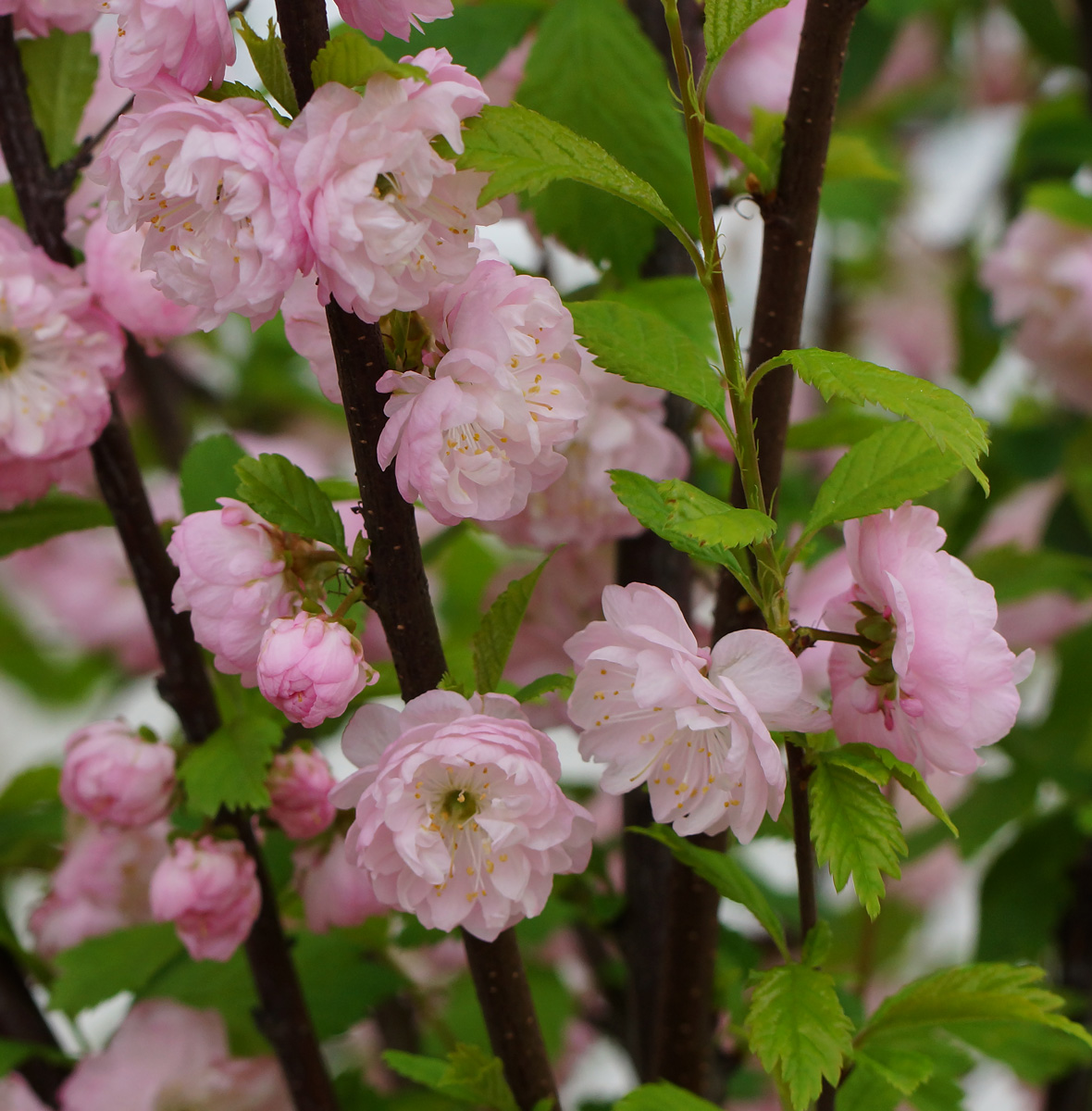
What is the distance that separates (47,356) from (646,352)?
0.25 metres

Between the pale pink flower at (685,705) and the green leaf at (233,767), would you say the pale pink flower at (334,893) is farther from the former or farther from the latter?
the pale pink flower at (685,705)

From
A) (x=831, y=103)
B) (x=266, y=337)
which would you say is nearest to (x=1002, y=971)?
(x=831, y=103)

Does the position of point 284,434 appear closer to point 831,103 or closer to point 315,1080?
point 315,1080

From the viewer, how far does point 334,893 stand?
56 centimetres

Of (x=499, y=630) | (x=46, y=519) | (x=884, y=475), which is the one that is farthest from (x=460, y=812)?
(x=46, y=519)

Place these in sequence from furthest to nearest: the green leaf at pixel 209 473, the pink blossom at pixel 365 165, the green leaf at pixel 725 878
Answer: the green leaf at pixel 209 473 < the green leaf at pixel 725 878 < the pink blossom at pixel 365 165

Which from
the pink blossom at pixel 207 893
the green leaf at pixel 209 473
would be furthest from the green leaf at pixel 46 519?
the pink blossom at pixel 207 893

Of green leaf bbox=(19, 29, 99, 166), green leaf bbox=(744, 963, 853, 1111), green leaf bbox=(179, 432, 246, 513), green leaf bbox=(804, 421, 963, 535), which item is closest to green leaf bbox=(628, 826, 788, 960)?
green leaf bbox=(744, 963, 853, 1111)

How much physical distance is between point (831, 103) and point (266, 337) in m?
0.79

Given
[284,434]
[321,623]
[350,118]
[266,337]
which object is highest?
[350,118]

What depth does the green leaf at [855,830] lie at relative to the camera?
34 cm

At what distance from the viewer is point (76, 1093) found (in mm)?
584

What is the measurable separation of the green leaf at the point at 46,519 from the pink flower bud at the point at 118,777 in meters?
0.10

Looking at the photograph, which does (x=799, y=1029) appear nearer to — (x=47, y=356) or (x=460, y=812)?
(x=460, y=812)
